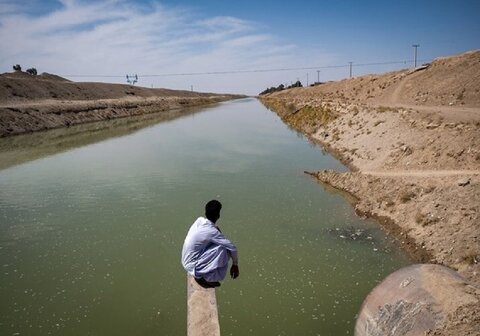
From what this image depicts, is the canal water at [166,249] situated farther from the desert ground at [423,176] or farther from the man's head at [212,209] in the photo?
the man's head at [212,209]

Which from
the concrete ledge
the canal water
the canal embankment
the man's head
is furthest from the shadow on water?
the concrete ledge

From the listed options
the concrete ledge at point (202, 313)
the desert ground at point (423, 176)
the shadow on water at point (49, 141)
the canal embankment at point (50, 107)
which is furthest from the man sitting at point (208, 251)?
the canal embankment at point (50, 107)

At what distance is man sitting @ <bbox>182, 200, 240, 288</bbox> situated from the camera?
263 inches

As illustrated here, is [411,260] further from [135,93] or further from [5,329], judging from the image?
[135,93]

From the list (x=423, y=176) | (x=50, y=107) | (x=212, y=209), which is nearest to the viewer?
(x=212, y=209)

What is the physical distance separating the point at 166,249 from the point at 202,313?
721cm

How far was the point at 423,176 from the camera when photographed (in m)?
16.9

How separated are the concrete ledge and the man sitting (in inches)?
9.3

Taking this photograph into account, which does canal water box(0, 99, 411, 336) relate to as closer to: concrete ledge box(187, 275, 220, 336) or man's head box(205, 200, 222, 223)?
concrete ledge box(187, 275, 220, 336)

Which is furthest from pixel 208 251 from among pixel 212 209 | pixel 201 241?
pixel 212 209

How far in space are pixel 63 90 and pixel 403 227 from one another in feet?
264

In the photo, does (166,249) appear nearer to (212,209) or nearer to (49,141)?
(212,209)

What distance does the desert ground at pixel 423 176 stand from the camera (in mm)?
11555

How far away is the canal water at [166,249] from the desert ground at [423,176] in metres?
1.09
